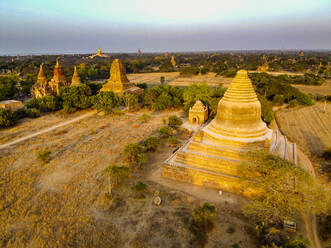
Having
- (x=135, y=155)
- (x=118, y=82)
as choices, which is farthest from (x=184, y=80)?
(x=135, y=155)

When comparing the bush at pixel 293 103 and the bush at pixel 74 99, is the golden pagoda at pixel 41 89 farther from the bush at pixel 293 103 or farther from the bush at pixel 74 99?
the bush at pixel 293 103

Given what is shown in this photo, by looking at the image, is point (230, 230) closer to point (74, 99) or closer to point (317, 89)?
point (74, 99)

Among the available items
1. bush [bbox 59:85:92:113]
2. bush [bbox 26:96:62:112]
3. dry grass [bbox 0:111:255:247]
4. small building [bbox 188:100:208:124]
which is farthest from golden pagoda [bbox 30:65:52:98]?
small building [bbox 188:100:208:124]

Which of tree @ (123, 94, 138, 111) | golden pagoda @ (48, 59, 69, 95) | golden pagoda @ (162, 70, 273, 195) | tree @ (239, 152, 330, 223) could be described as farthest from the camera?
golden pagoda @ (48, 59, 69, 95)

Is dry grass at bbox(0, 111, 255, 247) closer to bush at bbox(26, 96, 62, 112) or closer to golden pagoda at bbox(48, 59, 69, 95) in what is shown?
bush at bbox(26, 96, 62, 112)

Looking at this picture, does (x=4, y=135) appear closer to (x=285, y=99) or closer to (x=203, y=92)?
(x=203, y=92)

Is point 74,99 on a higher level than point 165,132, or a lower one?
higher
